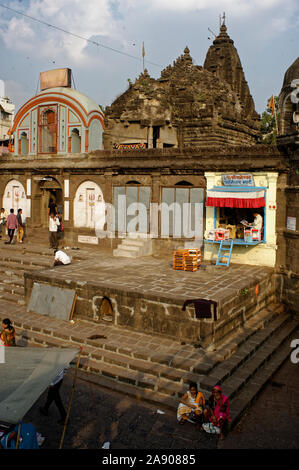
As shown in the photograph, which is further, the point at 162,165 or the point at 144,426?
the point at 162,165

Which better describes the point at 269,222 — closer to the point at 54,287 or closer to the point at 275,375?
the point at 275,375

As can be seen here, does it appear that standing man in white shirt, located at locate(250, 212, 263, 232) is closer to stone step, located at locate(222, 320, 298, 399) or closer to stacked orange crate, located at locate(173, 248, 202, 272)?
stacked orange crate, located at locate(173, 248, 202, 272)

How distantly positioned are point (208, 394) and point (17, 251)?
491 inches

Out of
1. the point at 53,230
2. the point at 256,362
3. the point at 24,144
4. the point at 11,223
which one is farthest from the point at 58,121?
the point at 256,362

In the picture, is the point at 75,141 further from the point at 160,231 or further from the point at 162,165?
the point at 160,231

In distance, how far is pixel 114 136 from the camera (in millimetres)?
21422

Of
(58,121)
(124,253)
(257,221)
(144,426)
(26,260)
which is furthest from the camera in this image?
(58,121)

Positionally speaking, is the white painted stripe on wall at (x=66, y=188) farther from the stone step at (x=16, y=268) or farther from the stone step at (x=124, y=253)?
the stone step at (x=16, y=268)

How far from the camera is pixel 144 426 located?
7.36 metres

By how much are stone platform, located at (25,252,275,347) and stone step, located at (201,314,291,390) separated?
533 millimetres

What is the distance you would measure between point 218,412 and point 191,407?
1.75 ft

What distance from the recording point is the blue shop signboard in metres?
14.4
